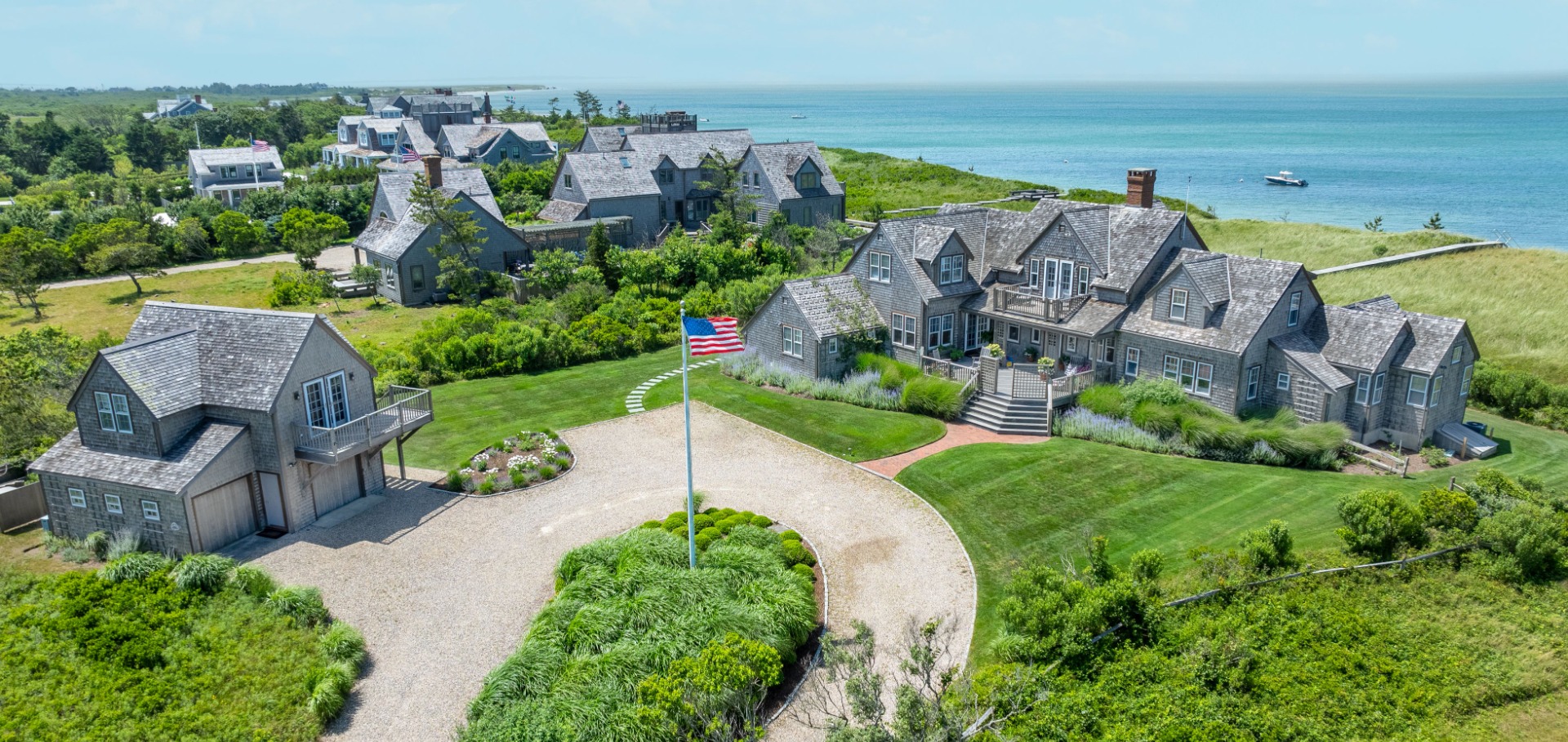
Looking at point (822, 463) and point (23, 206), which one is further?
point (23, 206)

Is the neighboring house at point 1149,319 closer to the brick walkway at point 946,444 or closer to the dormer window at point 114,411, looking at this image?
the brick walkway at point 946,444

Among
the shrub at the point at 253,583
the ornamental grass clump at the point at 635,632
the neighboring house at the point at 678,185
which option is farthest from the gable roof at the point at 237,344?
the neighboring house at the point at 678,185

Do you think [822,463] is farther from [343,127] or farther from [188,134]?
[188,134]

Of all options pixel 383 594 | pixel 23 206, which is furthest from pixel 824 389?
pixel 23 206

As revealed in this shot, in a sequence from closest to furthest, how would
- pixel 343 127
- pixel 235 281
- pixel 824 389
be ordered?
pixel 824 389
pixel 235 281
pixel 343 127

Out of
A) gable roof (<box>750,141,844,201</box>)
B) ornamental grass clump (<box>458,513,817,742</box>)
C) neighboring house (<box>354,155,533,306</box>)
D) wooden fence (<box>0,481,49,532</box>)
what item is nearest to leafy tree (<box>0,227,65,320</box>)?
neighboring house (<box>354,155,533,306</box>)

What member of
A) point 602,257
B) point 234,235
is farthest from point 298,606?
point 234,235

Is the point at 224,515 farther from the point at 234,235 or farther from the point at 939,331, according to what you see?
the point at 234,235
